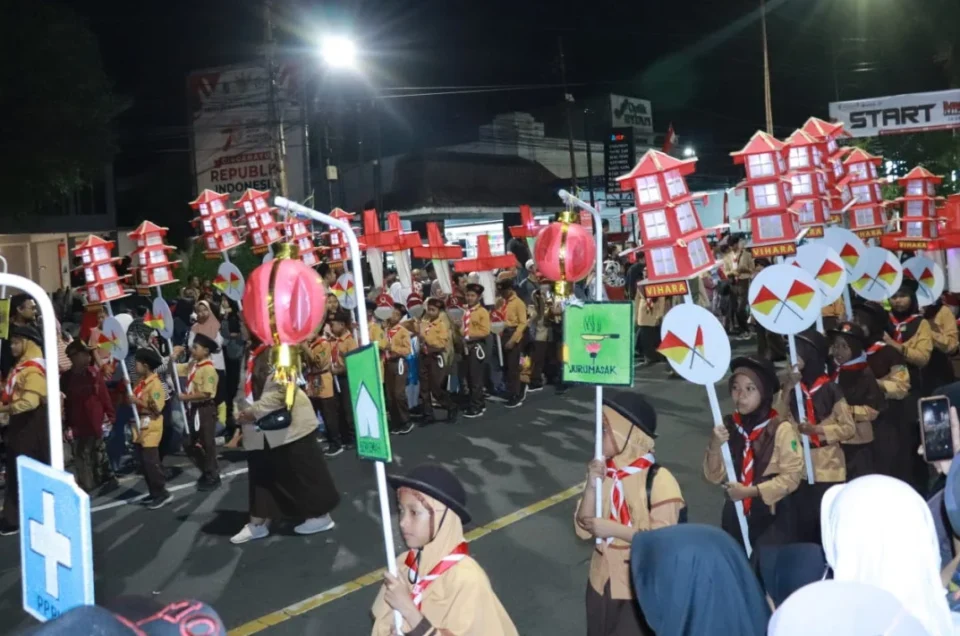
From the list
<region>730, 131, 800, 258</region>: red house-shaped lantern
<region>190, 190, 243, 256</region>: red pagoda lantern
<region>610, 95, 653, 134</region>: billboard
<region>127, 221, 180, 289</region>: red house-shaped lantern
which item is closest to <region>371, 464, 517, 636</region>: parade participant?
<region>730, 131, 800, 258</region>: red house-shaped lantern

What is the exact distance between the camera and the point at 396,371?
39.0ft

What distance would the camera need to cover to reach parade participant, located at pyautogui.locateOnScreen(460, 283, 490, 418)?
511 inches

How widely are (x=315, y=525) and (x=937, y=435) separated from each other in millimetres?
5531

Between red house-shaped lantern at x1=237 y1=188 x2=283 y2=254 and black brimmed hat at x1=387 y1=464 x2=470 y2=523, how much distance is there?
9.05 meters

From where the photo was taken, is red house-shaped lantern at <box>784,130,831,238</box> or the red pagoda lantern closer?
red house-shaped lantern at <box>784,130,831,238</box>

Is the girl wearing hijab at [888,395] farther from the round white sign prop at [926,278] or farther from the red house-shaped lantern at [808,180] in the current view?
the round white sign prop at [926,278]

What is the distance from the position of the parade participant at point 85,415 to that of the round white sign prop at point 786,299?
22.8ft

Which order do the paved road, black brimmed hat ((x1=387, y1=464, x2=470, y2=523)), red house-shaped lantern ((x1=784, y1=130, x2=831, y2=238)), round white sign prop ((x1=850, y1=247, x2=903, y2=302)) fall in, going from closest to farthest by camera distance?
black brimmed hat ((x1=387, y1=464, x2=470, y2=523)), the paved road, red house-shaped lantern ((x1=784, y1=130, x2=831, y2=238)), round white sign prop ((x1=850, y1=247, x2=903, y2=302))

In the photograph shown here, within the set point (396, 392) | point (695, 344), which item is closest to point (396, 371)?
point (396, 392)

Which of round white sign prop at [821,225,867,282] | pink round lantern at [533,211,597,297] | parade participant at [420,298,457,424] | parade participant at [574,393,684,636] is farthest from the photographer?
parade participant at [420,298,457,424]

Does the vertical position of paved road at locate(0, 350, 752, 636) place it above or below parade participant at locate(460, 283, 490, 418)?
below

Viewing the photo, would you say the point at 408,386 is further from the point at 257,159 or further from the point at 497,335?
the point at 257,159

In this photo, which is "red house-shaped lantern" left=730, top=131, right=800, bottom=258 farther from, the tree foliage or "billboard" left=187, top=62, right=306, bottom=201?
"billboard" left=187, top=62, right=306, bottom=201

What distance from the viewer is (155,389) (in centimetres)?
911
